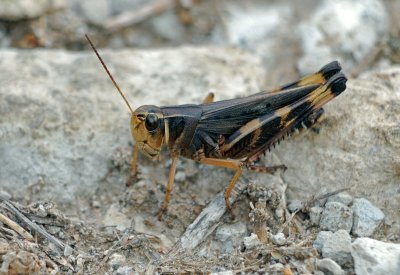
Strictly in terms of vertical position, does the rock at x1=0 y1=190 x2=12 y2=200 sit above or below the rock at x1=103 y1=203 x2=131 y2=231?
above

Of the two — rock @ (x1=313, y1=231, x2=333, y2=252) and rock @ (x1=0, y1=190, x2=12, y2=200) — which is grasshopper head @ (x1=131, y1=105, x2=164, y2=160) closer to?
rock @ (x1=0, y1=190, x2=12, y2=200)

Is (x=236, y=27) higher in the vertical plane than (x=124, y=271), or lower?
higher

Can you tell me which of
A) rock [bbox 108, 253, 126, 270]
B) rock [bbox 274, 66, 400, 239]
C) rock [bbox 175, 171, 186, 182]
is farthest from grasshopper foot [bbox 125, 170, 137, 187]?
rock [bbox 274, 66, 400, 239]

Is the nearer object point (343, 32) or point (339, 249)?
point (339, 249)

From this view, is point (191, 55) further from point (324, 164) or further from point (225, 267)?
point (225, 267)

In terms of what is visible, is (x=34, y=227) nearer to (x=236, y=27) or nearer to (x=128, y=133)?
(x=128, y=133)

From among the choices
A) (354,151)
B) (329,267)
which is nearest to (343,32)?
(354,151)

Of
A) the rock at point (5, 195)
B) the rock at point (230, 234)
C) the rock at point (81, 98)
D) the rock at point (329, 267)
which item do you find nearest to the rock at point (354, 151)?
the rock at point (230, 234)

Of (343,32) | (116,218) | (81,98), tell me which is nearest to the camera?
(116,218)
